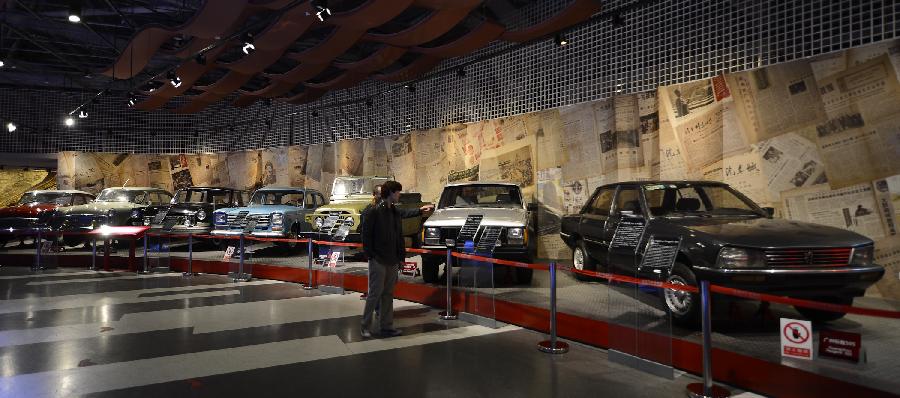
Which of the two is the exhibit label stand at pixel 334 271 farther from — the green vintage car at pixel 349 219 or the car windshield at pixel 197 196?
the car windshield at pixel 197 196

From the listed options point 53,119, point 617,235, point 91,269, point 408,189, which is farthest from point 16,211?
point 617,235

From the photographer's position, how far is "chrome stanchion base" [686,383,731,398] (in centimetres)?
353

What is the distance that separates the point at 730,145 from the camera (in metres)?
7.56

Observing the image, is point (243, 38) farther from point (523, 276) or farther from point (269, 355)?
point (269, 355)

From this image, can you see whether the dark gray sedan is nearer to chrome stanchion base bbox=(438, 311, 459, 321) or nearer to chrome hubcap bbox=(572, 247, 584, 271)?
chrome hubcap bbox=(572, 247, 584, 271)

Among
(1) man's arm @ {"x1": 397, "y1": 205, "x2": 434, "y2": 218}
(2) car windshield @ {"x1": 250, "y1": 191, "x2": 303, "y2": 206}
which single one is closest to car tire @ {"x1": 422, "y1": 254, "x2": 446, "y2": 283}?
(1) man's arm @ {"x1": 397, "y1": 205, "x2": 434, "y2": 218}

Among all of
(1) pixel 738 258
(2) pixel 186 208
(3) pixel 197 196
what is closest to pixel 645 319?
(1) pixel 738 258

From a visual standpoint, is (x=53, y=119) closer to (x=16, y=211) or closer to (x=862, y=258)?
(x=16, y=211)

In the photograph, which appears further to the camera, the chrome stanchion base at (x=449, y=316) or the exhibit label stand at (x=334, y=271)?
the exhibit label stand at (x=334, y=271)

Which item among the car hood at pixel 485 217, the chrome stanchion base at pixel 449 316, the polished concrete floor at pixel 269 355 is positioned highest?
the car hood at pixel 485 217

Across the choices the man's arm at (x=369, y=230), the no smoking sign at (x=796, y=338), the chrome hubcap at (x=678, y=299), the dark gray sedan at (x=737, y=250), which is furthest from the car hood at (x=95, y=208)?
the no smoking sign at (x=796, y=338)

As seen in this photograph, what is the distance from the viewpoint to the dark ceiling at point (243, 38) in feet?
30.3

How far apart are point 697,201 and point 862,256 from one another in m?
1.59

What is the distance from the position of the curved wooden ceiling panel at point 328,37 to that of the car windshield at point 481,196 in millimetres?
3117
